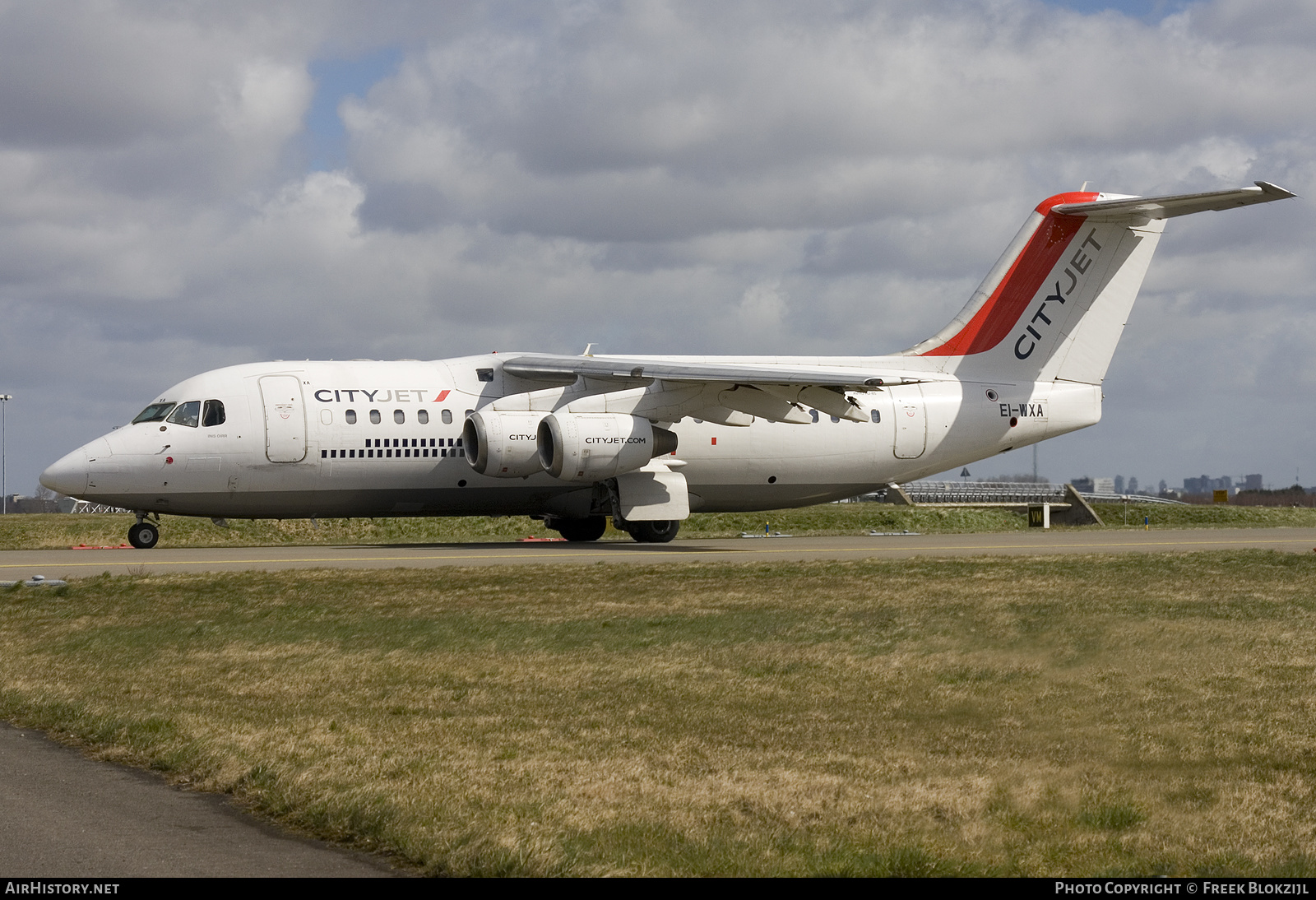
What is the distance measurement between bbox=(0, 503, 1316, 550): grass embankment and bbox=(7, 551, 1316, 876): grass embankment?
714 inches

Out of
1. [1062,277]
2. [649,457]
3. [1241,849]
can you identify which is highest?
[1062,277]

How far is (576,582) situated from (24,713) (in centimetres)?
953

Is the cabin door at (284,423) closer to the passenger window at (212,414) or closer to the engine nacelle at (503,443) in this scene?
the passenger window at (212,414)

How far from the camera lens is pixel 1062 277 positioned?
32.3 metres

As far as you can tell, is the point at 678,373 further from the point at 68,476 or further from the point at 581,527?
the point at 68,476

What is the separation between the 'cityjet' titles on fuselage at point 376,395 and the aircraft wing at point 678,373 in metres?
1.84

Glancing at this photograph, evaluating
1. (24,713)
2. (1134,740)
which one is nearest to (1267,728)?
(1134,740)

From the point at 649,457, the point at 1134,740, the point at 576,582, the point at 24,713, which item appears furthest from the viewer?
the point at 649,457

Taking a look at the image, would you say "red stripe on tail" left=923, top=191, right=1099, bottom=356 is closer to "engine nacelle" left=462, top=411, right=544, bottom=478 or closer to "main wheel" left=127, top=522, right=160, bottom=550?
"engine nacelle" left=462, top=411, right=544, bottom=478

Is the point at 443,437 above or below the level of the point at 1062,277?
below

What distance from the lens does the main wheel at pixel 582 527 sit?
31641mm

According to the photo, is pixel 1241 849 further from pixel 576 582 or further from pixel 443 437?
pixel 443 437

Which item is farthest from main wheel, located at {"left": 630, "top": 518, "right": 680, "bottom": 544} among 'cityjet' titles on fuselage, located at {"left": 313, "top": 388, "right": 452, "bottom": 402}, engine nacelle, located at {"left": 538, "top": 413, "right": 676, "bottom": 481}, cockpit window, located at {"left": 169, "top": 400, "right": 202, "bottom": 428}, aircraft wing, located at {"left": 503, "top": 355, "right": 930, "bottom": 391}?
cockpit window, located at {"left": 169, "top": 400, "right": 202, "bottom": 428}

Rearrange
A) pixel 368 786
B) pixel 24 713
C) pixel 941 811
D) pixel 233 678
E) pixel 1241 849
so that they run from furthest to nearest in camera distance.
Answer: pixel 233 678 → pixel 24 713 → pixel 368 786 → pixel 941 811 → pixel 1241 849
